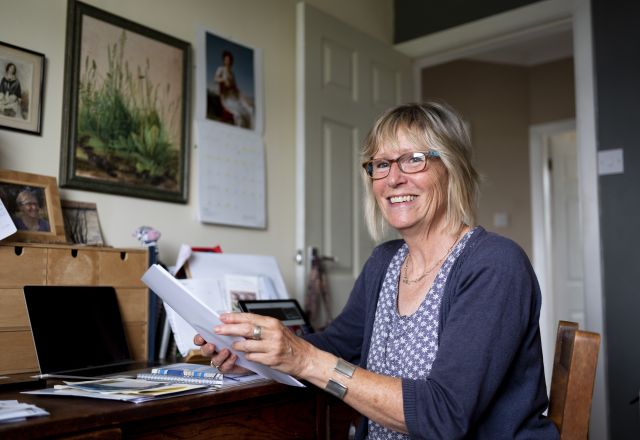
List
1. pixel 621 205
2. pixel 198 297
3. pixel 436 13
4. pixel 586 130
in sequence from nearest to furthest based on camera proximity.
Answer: pixel 198 297 < pixel 621 205 < pixel 586 130 < pixel 436 13

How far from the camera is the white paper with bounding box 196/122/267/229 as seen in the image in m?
2.38

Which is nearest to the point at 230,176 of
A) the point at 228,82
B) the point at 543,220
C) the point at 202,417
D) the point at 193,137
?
the point at 193,137

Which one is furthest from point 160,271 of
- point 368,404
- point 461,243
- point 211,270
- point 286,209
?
point 286,209

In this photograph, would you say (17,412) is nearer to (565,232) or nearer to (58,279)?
(58,279)

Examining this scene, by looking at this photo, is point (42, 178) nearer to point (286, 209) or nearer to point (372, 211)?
point (372, 211)

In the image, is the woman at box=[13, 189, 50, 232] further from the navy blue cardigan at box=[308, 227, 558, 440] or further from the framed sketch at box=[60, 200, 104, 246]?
the navy blue cardigan at box=[308, 227, 558, 440]

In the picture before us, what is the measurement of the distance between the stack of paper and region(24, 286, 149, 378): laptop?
40cm

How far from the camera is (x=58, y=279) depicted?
167 cm

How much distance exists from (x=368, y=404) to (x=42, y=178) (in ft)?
3.94

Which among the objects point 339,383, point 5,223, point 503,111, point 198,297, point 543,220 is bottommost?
point 339,383

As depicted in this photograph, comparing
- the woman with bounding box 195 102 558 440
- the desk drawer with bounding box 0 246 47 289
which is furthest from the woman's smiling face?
the desk drawer with bounding box 0 246 47 289

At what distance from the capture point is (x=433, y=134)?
1.38 metres

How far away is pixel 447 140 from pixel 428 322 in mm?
406

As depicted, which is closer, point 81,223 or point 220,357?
point 220,357
